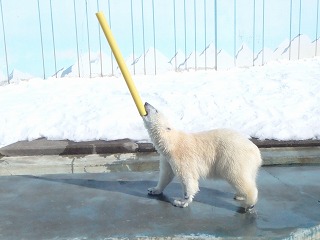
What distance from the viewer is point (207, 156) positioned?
220 centimetres

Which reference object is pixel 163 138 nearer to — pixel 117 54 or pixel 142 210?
pixel 142 210

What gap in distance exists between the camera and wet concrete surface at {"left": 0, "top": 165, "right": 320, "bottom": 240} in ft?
6.47

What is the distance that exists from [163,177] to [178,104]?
125 inches

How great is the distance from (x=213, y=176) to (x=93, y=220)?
704 millimetres

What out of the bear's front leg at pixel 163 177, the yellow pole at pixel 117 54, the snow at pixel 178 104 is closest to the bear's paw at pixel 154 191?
the bear's front leg at pixel 163 177

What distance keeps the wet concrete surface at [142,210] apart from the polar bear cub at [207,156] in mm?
151

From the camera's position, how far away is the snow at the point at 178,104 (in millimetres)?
4605

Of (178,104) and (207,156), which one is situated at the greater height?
(207,156)

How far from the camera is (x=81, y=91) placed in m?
6.54

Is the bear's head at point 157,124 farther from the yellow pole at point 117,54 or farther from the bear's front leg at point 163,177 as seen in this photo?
the bear's front leg at point 163,177

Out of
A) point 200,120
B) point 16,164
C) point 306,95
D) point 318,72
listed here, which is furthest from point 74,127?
point 318,72

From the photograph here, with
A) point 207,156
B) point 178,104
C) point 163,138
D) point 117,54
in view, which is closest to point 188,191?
point 207,156

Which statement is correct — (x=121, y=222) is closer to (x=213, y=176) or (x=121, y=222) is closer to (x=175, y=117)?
(x=213, y=176)

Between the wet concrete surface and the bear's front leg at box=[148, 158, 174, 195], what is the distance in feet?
0.17
